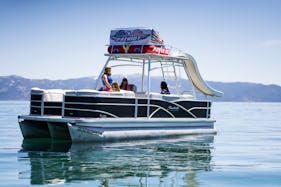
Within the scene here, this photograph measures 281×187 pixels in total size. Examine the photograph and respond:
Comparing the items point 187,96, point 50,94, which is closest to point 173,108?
point 187,96

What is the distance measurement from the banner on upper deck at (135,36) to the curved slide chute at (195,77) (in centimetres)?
182

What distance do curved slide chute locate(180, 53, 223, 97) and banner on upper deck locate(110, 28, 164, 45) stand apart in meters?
1.82

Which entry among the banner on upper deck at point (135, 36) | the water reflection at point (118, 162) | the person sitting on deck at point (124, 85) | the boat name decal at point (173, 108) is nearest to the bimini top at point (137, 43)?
the banner on upper deck at point (135, 36)

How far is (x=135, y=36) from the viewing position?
Answer: 763 inches

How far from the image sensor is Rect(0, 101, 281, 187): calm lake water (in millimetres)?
10922

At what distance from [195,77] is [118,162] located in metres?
9.17

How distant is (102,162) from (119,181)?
261 cm

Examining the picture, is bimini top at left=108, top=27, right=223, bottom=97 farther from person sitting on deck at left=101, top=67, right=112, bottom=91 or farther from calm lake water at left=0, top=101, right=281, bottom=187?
calm lake water at left=0, top=101, right=281, bottom=187

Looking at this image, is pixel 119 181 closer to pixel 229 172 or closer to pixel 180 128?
pixel 229 172

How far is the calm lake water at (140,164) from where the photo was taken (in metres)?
10.9

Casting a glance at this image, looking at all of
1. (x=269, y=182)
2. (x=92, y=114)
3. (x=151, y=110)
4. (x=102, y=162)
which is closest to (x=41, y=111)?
(x=92, y=114)

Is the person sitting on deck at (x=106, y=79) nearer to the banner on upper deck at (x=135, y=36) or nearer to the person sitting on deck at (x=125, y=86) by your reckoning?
the banner on upper deck at (x=135, y=36)

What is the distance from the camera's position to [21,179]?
10750mm

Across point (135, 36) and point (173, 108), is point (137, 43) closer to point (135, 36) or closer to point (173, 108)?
point (135, 36)
